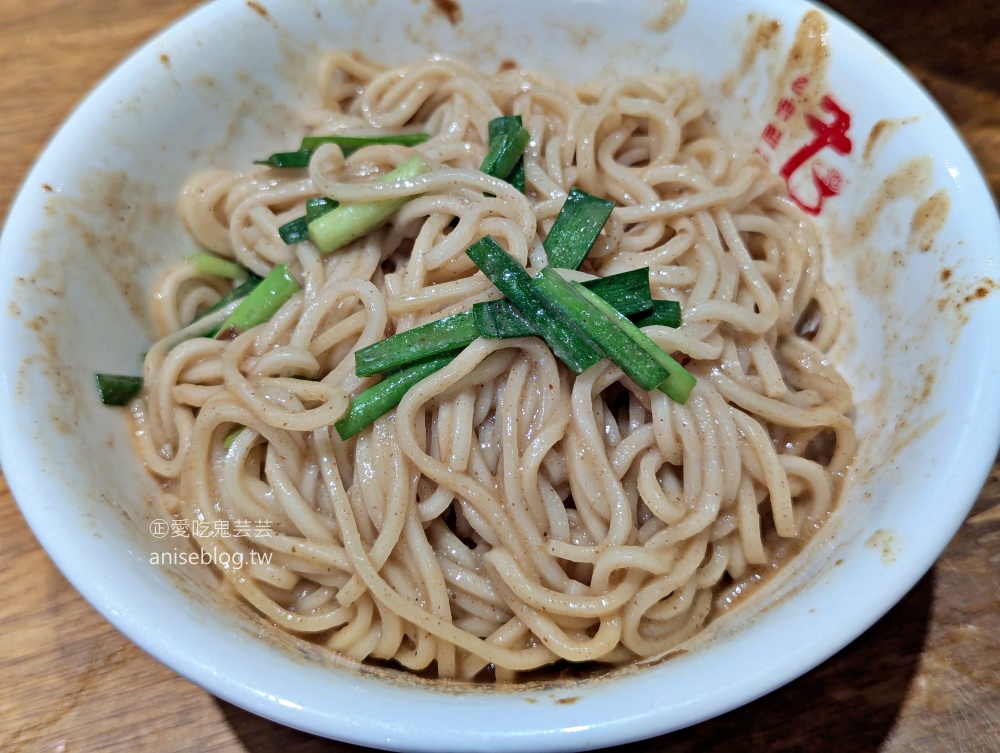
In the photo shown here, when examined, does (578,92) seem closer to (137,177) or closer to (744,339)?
(744,339)

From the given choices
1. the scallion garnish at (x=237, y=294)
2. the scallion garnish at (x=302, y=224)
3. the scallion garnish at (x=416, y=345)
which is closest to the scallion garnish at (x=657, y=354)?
the scallion garnish at (x=416, y=345)

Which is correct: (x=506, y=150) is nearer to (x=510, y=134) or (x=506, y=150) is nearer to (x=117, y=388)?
(x=510, y=134)

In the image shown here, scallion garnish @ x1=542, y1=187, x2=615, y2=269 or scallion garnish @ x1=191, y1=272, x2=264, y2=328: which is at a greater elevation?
scallion garnish @ x1=542, y1=187, x2=615, y2=269

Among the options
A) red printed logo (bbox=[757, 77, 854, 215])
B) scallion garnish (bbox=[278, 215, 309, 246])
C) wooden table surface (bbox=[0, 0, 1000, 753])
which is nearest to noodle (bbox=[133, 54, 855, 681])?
scallion garnish (bbox=[278, 215, 309, 246])

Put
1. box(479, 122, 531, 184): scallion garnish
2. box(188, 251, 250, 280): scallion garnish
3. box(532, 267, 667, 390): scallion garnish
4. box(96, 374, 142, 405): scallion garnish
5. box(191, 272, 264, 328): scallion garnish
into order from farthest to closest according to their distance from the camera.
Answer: box(188, 251, 250, 280): scallion garnish < box(191, 272, 264, 328): scallion garnish < box(479, 122, 531, 184): scallion garnish < box(96, 374, 142, 405): scallion garnish < box(532, 267, 667, 390): scallion garnish

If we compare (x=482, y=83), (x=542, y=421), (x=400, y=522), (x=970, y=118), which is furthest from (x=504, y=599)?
(x=970, y=118)

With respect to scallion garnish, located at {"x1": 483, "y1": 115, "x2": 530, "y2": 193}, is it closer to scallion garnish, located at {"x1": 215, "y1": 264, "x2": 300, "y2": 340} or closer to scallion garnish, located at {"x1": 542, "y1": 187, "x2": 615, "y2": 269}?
scallion garnish, located at {"x1": 542, "y1": 187, "x2": 615, "y2": 269}

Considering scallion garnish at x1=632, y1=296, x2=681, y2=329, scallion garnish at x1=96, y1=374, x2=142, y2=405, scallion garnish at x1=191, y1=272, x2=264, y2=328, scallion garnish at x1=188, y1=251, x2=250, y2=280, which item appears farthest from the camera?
scallion garnish at x1=188, y1=251, x2=250, y2=280
